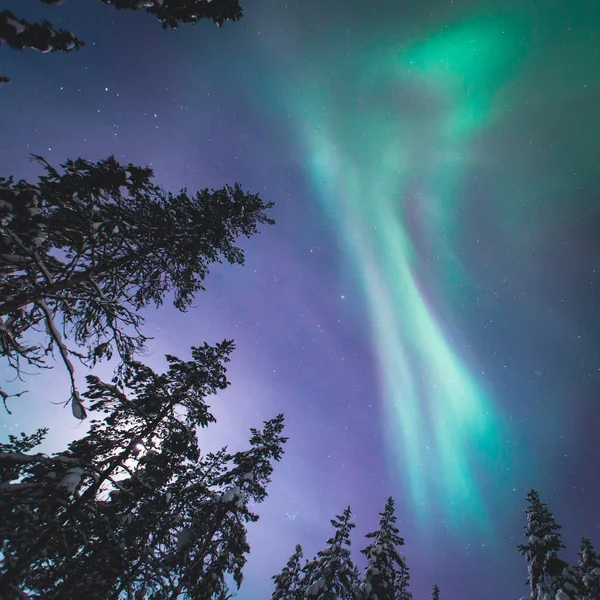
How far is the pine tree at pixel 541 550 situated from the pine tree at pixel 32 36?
2450 cm

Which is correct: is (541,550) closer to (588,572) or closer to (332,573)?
(588,572)

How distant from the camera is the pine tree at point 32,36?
12.0 feet

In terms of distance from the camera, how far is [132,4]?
4.24m

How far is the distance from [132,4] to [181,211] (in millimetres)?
5239

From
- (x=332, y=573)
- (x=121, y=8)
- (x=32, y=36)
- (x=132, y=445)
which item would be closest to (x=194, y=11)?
(x=121, y=8)

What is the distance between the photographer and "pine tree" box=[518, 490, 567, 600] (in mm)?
14289

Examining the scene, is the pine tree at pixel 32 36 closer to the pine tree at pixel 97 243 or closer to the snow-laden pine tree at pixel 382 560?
the pine tree at pixel 97 243

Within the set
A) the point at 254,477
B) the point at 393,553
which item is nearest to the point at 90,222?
the point at 254,477

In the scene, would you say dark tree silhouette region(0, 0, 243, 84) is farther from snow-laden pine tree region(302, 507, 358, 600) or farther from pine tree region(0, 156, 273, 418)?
snow-laden pine tree region(302, 507, 358, 600)

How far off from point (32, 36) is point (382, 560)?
74.3ft

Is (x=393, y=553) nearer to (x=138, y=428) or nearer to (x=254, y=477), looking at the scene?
(x=254, y=477)

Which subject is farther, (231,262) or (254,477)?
(254,477)

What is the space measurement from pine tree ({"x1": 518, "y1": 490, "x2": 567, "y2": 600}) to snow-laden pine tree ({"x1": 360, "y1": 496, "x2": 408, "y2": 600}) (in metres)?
6.24

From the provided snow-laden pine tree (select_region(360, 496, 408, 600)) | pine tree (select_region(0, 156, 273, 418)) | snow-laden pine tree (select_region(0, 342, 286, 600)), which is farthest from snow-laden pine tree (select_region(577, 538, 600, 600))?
pine tree (select_region(0, 156, 273, 418))
